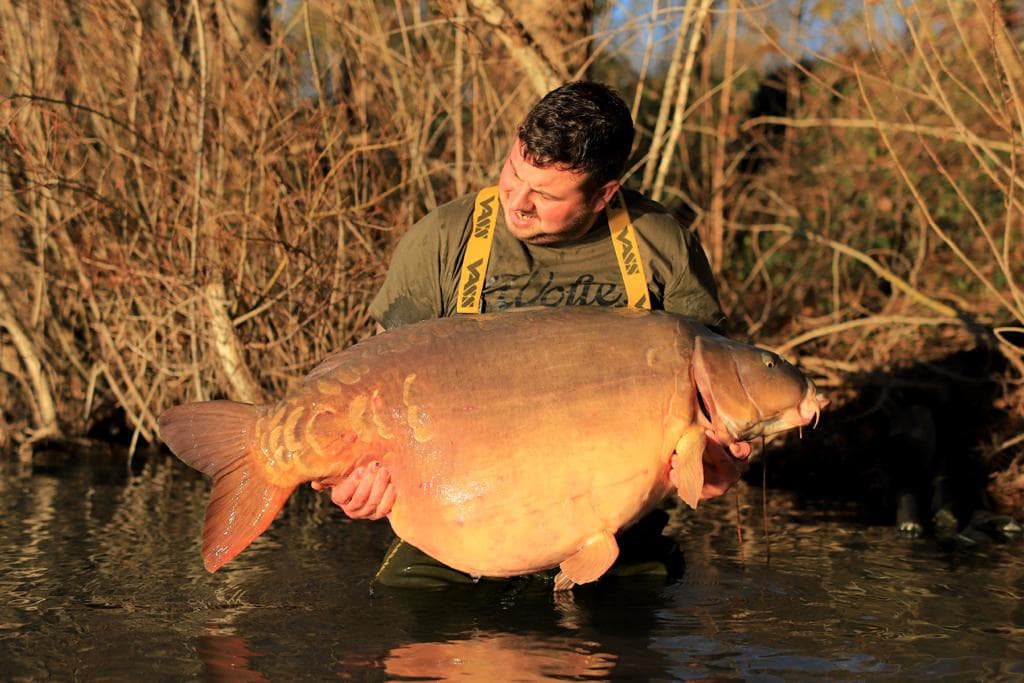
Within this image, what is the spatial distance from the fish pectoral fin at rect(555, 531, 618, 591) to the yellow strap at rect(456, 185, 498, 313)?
36.3 inches

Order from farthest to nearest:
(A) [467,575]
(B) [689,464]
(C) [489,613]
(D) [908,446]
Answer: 1. (D) [908,446]
2. (A) [467,575]
3. (C) [489,613]
4. (B) [689,464]

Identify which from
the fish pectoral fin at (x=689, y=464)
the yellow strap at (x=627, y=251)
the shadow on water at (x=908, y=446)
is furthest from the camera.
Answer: the shadow on water at (x=908, y=446)

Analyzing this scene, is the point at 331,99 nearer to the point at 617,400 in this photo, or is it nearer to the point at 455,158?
the point at 455,158

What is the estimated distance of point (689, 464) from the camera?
10.2 ft

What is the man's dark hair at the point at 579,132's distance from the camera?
11.3 feet

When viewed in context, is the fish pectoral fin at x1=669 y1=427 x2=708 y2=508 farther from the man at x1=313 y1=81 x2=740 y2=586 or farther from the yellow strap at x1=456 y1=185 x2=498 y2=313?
the yellow strap at x1=456 y1=185 x2=498 y2=313

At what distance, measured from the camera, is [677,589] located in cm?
410

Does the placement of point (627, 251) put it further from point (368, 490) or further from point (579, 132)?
point (368, 490)

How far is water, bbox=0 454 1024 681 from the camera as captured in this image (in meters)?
3.29

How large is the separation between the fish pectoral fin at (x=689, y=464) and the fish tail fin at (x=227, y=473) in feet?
3.16

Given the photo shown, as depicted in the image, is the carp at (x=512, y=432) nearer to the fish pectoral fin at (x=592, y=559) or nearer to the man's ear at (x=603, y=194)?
the fish pectoral fin at (x=592, y=559)

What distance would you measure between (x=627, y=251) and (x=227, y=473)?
4.49ft

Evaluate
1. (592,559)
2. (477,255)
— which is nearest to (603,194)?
(477,255)

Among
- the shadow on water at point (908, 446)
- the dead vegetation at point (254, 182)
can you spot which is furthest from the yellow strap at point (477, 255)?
the shadow on water at point (908, 446)
